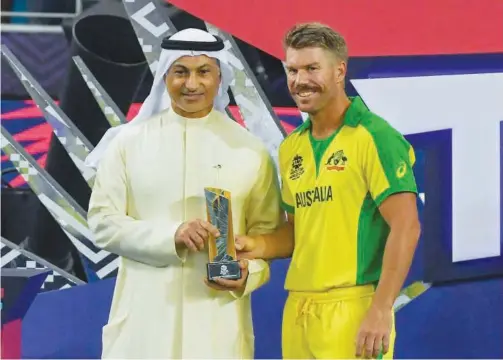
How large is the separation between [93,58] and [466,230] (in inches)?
60.6

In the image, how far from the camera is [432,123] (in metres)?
2.78

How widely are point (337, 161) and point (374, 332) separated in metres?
0.40

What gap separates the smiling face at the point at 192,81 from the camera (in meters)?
1.91

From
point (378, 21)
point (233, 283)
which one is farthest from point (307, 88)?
point (378, 21)

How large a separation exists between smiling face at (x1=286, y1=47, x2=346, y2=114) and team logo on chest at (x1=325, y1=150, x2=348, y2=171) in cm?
12

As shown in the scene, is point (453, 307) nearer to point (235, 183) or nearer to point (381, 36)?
point (381, 36)

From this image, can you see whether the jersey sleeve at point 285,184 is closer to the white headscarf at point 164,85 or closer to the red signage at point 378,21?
the white headscarf at point 164,85

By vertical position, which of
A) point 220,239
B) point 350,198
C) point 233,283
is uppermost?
point 350,198

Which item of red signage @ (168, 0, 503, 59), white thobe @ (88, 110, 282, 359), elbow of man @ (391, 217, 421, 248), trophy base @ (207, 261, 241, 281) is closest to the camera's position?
elbow of man @ (391, 217, 421, 248)

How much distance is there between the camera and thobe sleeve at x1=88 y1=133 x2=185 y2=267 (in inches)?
73.7

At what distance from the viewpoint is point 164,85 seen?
6.59ft

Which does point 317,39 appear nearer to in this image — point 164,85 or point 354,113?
point 354,113

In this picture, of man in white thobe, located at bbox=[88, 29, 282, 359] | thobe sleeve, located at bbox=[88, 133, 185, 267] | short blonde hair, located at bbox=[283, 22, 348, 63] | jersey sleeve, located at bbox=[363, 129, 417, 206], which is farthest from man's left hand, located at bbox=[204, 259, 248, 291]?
short blonde hair, located at bbox=[283, 22, 348, 63]

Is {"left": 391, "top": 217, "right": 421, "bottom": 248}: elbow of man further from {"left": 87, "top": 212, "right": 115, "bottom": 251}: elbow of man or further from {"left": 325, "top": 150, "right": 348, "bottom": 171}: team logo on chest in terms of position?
{"left": 87, "top": 212, "right": 115, "bottom": 251}: elbow of man
